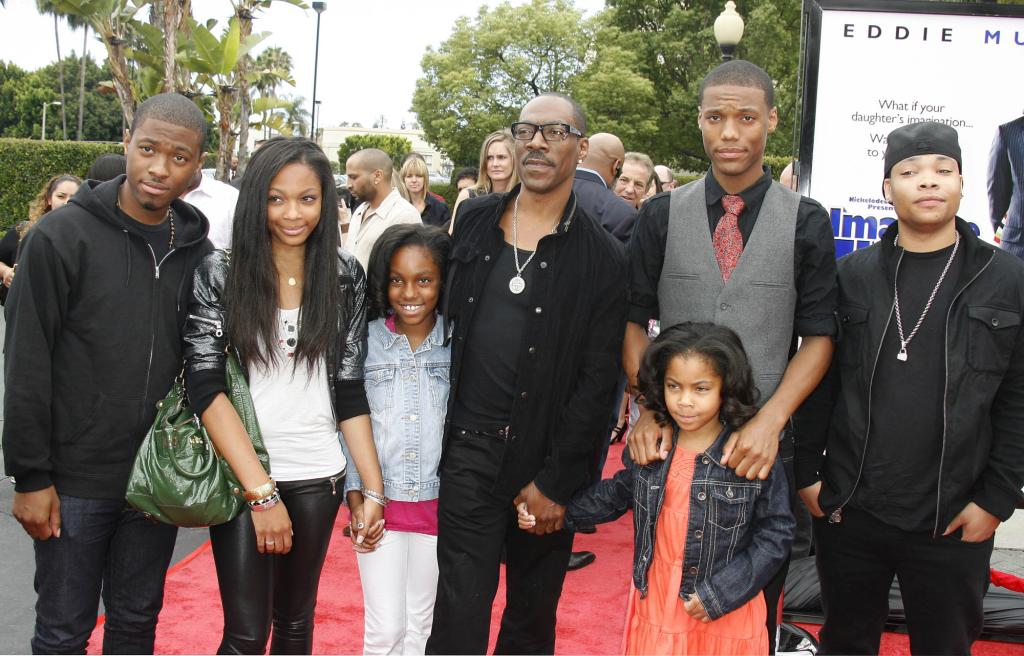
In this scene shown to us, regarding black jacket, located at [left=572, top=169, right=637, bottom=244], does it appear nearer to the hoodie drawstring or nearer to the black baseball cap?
the black baseball cap

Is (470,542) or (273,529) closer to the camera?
(273,529)

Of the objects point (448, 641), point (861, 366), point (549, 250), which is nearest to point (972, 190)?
point (861, 366)

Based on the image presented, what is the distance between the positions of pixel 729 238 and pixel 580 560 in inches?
102

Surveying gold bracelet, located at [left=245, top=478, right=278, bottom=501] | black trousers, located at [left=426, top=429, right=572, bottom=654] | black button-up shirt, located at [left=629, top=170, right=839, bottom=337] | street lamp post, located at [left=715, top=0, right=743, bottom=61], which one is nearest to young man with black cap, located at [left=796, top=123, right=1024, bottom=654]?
black button-up shirt, located at [left=629, top=170, right=839, bottom=337]

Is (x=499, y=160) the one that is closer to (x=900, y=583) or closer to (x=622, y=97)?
(x=900, y=583)

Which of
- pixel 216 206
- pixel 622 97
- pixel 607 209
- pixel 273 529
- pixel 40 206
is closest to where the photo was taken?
pixel 273 529

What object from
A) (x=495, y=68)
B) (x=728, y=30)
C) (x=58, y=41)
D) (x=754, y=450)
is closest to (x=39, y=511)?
(x=754, y=450)

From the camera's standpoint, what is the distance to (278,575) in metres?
2.73

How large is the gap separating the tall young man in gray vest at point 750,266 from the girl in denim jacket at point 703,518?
3.0 inches

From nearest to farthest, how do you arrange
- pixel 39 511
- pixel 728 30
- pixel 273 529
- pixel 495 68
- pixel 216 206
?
pixel 39 511
pixel 273 529
pixel 216 206
pixel 728 30
pixel 495 68

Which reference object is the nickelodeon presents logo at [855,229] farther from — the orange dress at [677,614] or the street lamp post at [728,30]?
the street lamp post at [728,30]

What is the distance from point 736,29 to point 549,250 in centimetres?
1061

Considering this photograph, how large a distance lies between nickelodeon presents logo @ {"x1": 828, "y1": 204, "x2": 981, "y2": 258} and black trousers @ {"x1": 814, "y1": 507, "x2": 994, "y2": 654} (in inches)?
63.6

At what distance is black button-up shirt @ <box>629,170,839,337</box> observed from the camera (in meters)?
2.69
